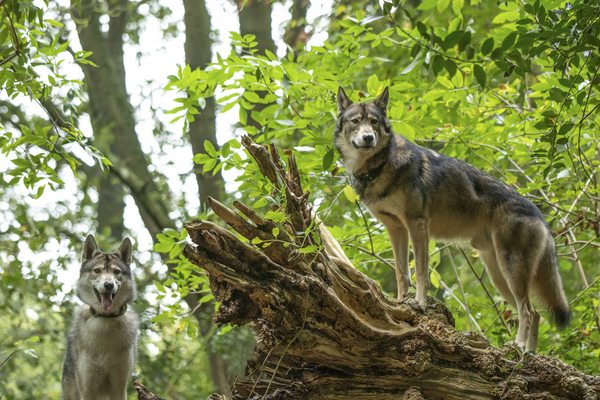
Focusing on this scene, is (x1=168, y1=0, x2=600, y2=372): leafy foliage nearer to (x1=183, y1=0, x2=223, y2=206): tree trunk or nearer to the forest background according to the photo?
the forest background

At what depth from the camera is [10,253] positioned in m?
8.20

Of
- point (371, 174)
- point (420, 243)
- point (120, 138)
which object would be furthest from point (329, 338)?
point (120, 138)

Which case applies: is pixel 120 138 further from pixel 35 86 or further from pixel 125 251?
pixel 35 86

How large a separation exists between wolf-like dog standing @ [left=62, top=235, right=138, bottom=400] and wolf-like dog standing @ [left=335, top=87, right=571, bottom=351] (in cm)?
247

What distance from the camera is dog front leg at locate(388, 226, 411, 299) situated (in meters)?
4.35

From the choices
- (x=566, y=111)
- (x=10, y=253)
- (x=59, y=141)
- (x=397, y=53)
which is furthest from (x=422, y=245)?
(x=10, y=253)

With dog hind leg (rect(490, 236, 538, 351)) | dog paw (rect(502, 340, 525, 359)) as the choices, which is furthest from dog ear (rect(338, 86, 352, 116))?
dog paw (rect(502, 340, 525, 359))

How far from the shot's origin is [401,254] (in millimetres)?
4469

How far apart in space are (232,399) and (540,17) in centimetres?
308

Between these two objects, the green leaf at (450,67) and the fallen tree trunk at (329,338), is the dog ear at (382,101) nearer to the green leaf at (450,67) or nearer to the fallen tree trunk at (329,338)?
the fallen tree trunk at (329,338)

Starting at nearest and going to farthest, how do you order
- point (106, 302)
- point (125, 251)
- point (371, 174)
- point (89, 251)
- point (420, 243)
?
point (420, 243), point (371, 174), point (106, 302), point (89, 251), point (125, 251)

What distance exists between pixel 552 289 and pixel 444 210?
Answer: 1225 mm

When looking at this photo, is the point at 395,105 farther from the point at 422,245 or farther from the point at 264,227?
the point at 264,227

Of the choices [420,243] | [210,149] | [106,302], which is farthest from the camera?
[106,302]
